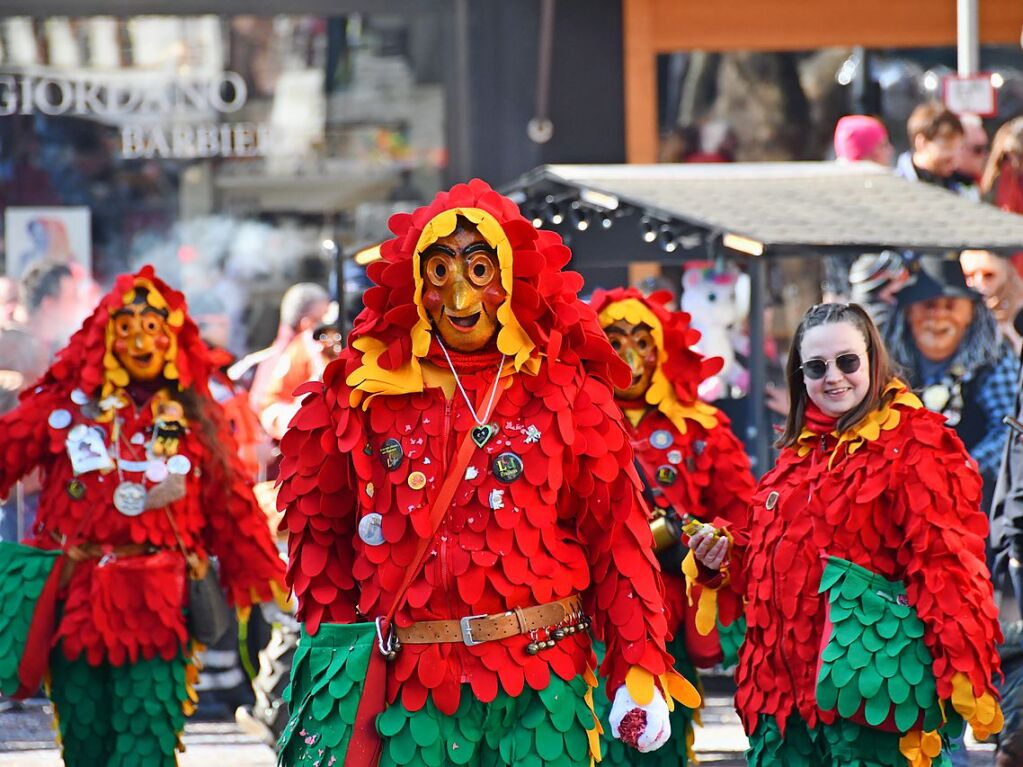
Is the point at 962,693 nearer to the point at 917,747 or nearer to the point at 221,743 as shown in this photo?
the point at 917,747

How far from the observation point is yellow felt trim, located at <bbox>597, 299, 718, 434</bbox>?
22.8 ft

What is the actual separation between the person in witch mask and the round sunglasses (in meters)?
3.59

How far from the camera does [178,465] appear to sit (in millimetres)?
7043

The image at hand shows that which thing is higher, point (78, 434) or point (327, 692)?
point (78, 434)

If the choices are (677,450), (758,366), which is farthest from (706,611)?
(758,366)

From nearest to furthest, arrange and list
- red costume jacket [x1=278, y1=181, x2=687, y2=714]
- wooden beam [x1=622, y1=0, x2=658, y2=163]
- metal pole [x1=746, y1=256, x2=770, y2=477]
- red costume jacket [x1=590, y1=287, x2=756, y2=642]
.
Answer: red costume jacket [x1=278, y1=181, x2=687, y2=714]
red costume jacket [x1=590, y1=287, x2=756, y2=642]
metal pole [x1=746, y1=256, x2=770, y2=477]
wooden beam [x1=622, y1=0, x2=658, y2=163]

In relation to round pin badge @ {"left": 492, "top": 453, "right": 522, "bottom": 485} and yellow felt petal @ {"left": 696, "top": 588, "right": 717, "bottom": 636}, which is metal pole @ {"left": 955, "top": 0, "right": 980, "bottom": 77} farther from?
round pin badge @ {"left": 492, "top": 453, "right": 522, "bottom": 485}

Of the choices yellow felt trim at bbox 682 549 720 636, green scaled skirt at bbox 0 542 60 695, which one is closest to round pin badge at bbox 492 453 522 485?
yellow felt trim at bbox 682 549 720 636

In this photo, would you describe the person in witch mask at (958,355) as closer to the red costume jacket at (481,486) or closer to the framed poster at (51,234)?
the red costume jacket at (481,486)

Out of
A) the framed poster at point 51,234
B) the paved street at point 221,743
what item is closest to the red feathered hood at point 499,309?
the paved street at point 221,743

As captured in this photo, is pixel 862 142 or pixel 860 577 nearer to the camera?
pixel 860 577

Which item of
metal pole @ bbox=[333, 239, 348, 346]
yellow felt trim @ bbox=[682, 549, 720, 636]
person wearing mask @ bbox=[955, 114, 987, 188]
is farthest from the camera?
person wearing mask @ bbox=[955, 114, 987, 188]

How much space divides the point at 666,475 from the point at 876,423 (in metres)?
1.52

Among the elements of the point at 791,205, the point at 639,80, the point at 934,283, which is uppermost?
the point at 639,80
